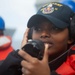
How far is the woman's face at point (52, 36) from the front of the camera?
31.9 inches

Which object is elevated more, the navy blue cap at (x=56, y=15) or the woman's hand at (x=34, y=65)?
the navy blue cap at (x=56, y=15)

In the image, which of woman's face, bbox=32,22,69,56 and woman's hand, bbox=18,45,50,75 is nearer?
woman's hand, bbox=18,45,50,75

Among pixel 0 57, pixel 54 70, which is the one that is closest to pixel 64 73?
pixel 54 70

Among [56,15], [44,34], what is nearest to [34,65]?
[44,34]

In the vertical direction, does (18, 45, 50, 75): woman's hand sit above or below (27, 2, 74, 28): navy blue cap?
below

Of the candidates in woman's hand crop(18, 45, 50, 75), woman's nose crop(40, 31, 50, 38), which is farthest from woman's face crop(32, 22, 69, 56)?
woman's hand crop(18, 45, 50, 75)

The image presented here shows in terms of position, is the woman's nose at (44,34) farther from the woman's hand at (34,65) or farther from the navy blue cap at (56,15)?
the woman's hand at (34,65)

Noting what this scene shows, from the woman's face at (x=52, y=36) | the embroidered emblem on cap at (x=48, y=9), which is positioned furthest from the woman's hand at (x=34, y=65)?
the embroidered emblem on cap at (x=48, y=9)

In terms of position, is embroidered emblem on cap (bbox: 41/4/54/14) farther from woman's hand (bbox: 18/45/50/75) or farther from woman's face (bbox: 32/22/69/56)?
woman's hand (bbox: 18/45/50/75)

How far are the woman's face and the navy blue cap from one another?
0.02 m

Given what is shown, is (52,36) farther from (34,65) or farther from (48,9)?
(34,65)

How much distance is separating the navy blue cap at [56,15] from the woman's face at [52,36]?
24mm

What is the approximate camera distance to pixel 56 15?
878 millimetres

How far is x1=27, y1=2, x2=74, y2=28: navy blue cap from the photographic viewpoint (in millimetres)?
848
